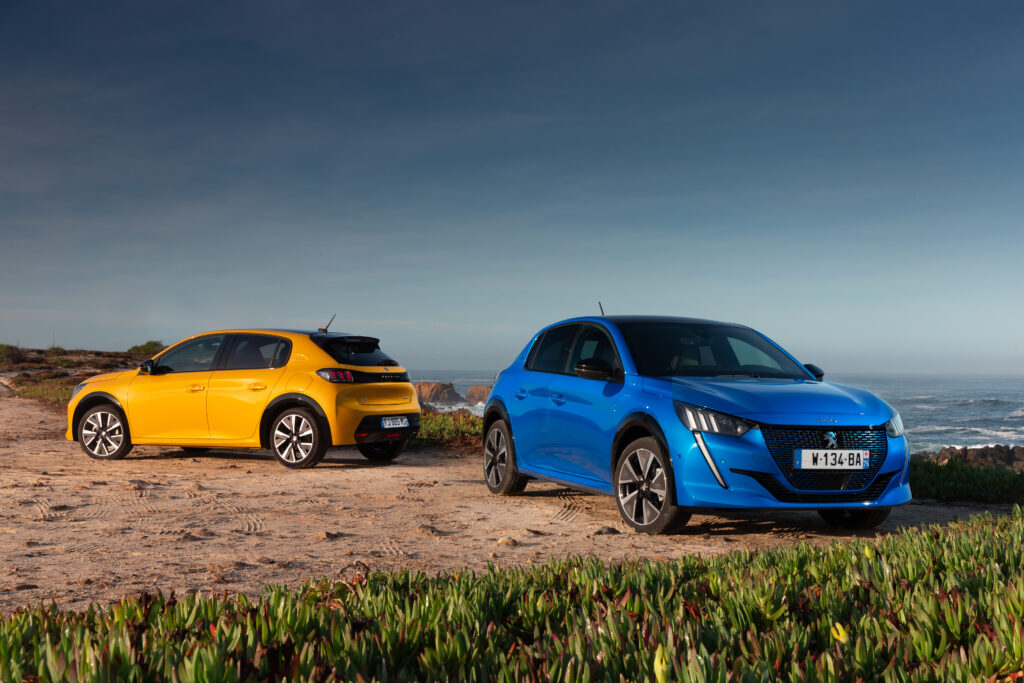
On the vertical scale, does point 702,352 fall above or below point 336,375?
above

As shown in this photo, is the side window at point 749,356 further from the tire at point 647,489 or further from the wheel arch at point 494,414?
the wheel arch at point 494,414

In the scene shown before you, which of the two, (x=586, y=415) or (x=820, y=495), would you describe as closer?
(x=820, y=495)

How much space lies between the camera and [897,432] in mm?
7070

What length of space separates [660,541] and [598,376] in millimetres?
1595

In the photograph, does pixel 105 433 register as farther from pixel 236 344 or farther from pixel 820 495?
pixel 820 495

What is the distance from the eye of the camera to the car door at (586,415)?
24.7ft

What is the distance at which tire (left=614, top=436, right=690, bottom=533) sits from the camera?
6.75m

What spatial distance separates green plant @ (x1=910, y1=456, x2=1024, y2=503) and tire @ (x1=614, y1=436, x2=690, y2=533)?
449cm

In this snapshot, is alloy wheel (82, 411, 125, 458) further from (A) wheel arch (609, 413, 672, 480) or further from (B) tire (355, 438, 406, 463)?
(A) wheel arch (609, 413, 672, 480)

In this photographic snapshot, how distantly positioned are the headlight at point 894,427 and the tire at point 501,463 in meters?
3.74

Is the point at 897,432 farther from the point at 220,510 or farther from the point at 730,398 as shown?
the point at 220,510

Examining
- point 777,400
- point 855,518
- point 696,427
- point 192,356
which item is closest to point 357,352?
point 192,356

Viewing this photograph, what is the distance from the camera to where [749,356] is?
8281mm

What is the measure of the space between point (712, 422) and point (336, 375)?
237 inches
